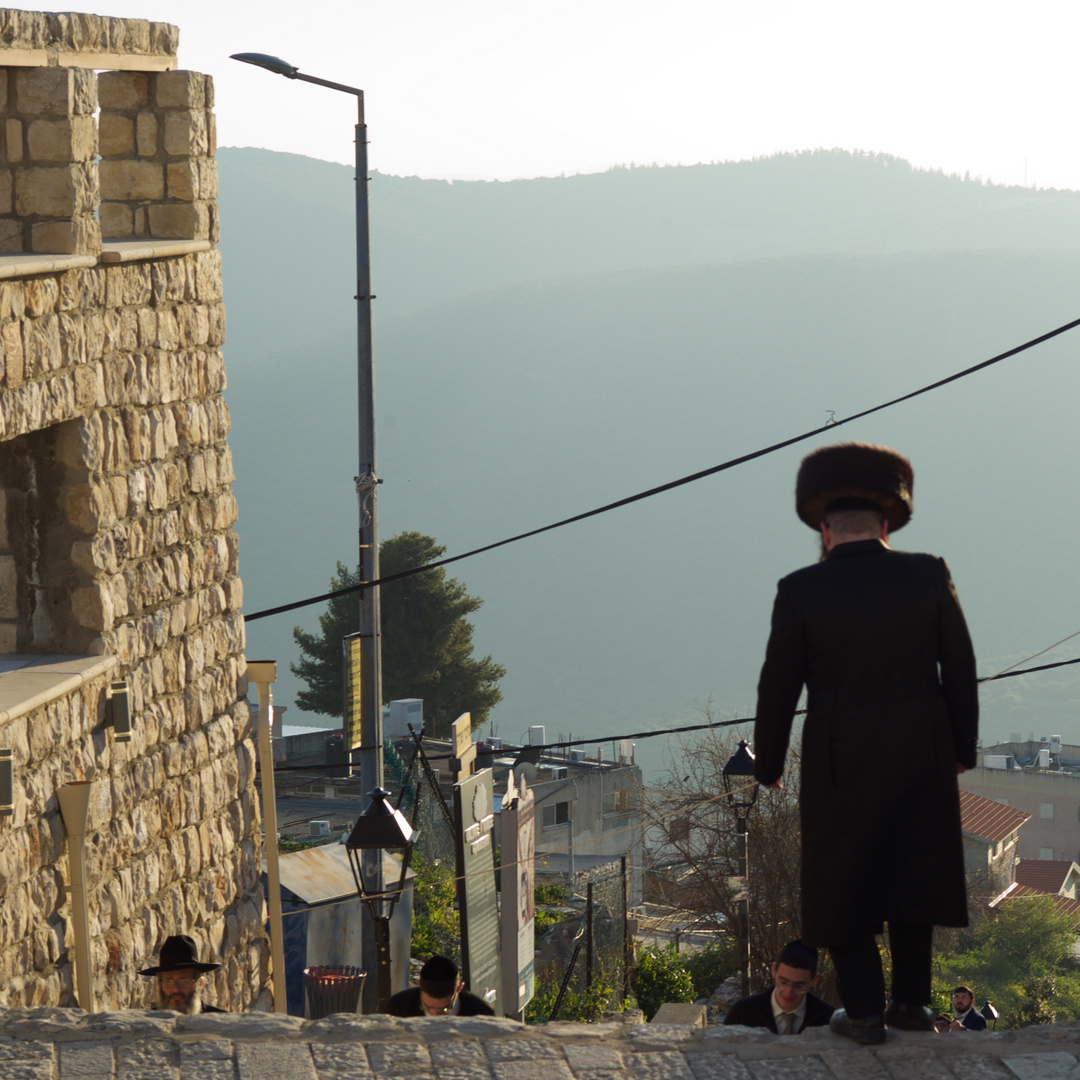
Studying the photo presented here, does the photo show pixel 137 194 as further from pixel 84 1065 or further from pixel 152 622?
pixel 84 1065

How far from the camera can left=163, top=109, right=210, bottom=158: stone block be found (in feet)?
24.4

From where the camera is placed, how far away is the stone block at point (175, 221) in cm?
751

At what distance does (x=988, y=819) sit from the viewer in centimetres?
5119

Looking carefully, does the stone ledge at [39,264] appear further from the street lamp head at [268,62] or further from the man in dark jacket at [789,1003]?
the street lamp head at [268,62]

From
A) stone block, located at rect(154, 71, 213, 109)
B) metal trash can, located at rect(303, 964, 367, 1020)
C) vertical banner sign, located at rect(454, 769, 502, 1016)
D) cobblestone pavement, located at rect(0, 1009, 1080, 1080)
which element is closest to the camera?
cobblestone pavement, located at rect(0, 1009, 1080, 1080)

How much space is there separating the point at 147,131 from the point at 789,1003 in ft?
17.6

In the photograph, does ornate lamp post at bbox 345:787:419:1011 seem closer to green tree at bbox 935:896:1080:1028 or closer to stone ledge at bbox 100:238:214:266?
stone ledge at bbox 100:238:214:266

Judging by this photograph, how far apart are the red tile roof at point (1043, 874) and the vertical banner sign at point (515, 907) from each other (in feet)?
147

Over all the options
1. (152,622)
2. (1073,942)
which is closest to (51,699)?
(152,622)

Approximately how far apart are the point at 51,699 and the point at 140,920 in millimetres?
1413

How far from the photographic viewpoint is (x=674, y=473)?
624 feet

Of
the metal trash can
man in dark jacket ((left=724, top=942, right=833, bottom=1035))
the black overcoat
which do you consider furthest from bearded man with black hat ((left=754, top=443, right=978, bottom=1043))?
the metal trash can

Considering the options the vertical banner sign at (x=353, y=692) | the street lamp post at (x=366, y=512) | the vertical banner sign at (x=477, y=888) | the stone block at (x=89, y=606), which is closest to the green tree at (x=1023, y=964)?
the vertical banner sign at (x=477, y=888)

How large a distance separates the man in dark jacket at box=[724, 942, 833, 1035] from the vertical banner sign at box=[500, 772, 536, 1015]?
6.95 metres
